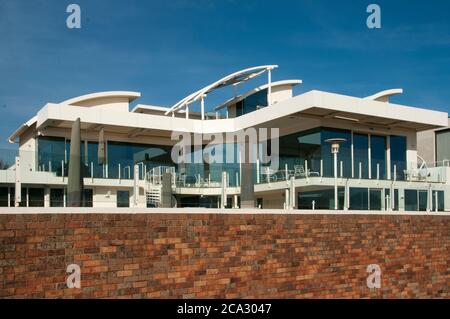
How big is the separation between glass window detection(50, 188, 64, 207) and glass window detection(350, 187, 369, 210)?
29.7 feet

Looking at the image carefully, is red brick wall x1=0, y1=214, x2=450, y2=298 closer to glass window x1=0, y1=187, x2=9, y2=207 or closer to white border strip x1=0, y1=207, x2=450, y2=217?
white border strip x1=0, y1=207, x2=450, y2=217

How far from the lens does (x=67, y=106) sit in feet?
63.2

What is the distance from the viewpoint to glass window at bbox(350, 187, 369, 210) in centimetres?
1530

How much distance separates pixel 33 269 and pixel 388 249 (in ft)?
30.4

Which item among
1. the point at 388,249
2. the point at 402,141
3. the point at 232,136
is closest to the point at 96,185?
the point at 232,136

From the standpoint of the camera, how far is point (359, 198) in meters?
15.8

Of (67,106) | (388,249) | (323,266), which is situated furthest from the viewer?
(67,106)

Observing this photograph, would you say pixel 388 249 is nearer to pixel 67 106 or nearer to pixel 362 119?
pixel 362 119

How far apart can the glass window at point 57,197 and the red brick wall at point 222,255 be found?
155cm

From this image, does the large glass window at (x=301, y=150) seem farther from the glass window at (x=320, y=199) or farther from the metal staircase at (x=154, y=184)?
the metal staircase at (x=154, y=184)

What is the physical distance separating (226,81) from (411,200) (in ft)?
37.9

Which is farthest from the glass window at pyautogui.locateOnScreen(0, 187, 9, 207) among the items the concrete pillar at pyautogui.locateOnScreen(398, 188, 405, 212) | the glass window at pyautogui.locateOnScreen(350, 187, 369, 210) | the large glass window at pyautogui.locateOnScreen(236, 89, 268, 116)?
the large glass window at pyautogui.locateOnScreen(236, 89, 268, 116)

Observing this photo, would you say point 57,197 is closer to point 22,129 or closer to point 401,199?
point 401,199
